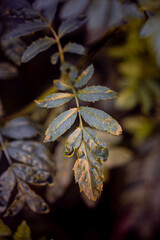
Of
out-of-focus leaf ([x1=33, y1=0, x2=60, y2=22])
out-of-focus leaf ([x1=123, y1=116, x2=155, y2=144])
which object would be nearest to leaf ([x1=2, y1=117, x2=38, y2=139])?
out-of-focus leaf ([x1=33, y1=0, x2=60, y2=22])

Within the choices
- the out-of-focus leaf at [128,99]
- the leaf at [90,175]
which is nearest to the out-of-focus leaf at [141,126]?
the out-of-focus leaf at [128,99]

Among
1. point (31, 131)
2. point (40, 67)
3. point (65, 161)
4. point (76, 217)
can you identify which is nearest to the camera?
point (31, 131)

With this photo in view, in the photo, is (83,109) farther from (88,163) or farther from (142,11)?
(142,11)

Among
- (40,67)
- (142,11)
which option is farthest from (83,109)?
(40,67)

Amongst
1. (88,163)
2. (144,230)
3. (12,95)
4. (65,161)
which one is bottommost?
(144,230)

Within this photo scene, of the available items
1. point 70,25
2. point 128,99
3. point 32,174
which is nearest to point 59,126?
point 32,174

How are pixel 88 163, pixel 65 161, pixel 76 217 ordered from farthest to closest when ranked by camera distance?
pixel 76 217, pixel 65 161, pixel 88 163
